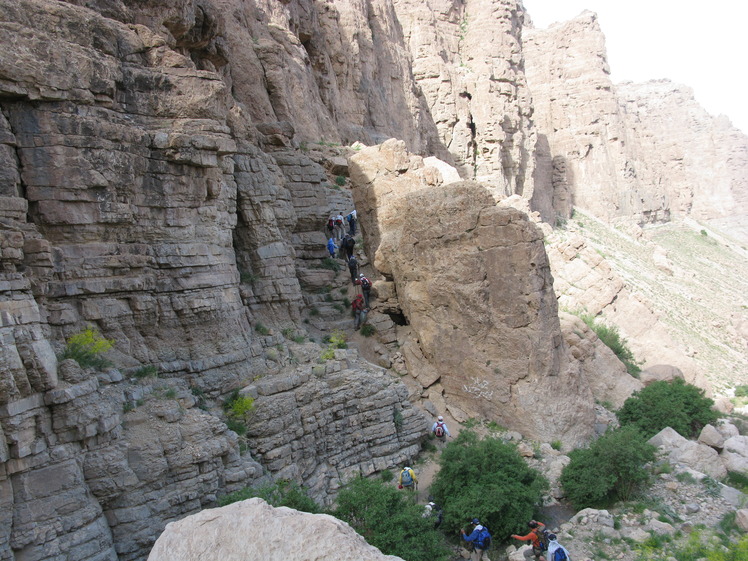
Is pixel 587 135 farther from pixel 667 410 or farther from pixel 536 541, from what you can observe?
pixel 536 541

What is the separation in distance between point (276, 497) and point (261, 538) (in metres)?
6.99

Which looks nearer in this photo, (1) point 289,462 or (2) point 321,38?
(1) point 289,462

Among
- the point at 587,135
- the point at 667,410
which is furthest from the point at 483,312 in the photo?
the point at 587,135

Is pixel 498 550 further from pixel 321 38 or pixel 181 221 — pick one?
pixel 321 38

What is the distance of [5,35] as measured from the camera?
11500 mm

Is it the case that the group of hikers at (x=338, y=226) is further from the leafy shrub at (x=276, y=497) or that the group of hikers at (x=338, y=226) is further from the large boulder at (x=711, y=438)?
the large boulder at (x=711, y=438)

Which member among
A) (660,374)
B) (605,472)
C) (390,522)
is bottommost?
(660,374)

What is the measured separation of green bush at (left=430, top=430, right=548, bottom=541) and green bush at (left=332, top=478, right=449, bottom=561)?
119cm

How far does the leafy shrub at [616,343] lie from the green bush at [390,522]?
52.3 ft

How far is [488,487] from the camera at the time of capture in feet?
48.4

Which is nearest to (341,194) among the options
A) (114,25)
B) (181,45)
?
(181,45)

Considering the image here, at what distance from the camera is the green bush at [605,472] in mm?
15727

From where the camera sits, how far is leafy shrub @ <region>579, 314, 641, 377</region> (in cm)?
2650

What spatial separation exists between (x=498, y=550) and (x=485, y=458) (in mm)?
2172
